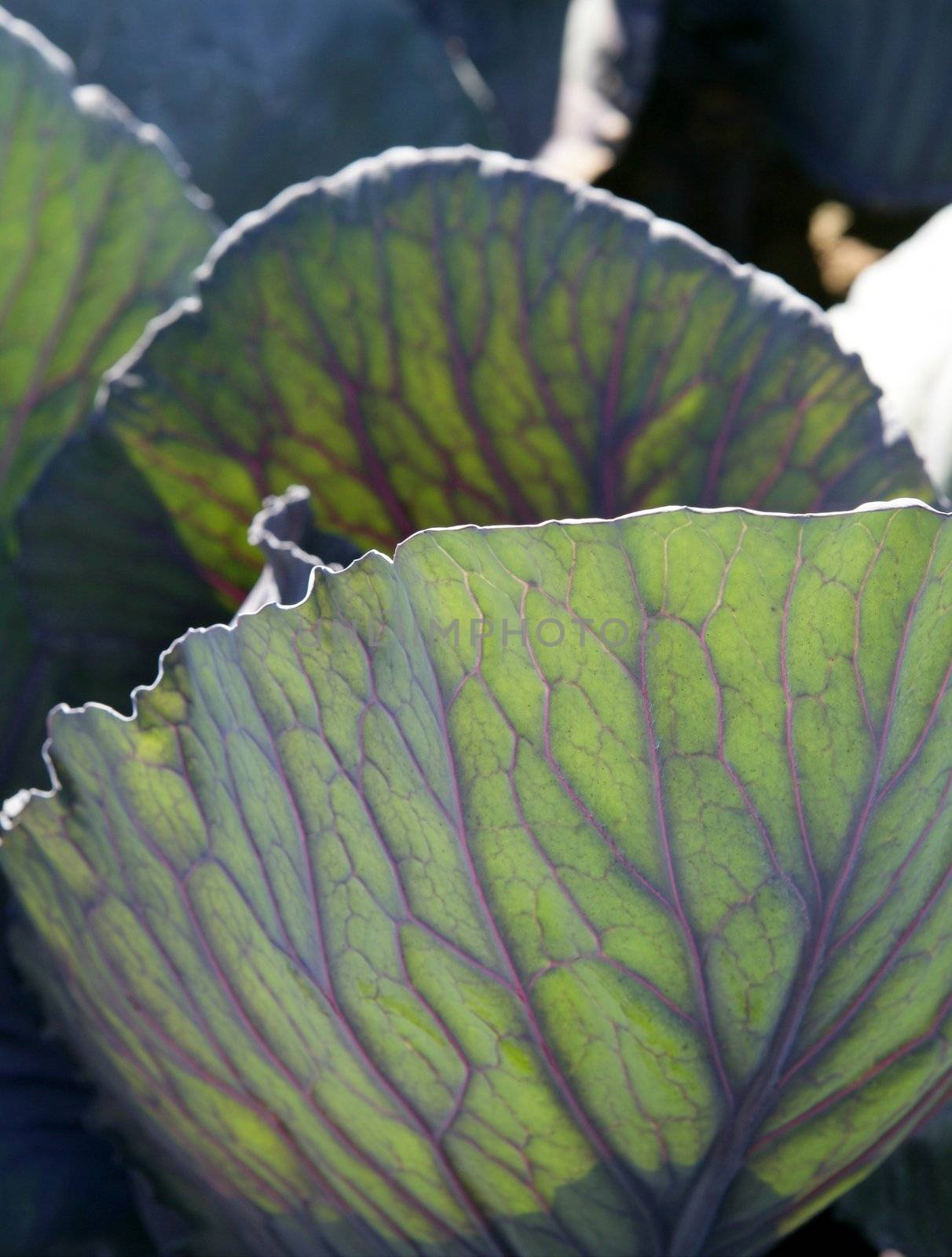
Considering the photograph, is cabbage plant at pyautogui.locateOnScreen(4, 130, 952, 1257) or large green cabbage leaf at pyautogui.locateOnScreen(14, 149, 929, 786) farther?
large green cabbage leaf at pyautogui.locateOnScreen(14, 149, 929, 786)

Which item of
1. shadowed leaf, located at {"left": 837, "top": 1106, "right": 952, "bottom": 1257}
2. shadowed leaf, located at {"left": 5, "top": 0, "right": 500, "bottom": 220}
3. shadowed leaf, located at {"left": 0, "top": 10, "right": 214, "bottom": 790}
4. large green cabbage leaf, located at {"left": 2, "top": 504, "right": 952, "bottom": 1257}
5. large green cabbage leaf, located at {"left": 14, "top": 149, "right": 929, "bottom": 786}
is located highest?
shadowed leaf, located at {"left": 5, "top": 0, "right": 500, "bottom": 220}

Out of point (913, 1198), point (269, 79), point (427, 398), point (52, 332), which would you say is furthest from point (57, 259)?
point (913, 1198)

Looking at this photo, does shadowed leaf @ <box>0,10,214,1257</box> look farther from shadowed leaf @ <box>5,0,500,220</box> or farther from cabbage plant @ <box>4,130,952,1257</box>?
shadowed leaf @ <box>5,0,500,220</box>

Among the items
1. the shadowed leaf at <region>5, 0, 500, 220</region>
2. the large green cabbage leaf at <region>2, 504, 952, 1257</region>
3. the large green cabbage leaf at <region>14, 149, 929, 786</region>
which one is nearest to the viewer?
the large green cabbage leaf at <region>2, 504, 952, 1257</region>

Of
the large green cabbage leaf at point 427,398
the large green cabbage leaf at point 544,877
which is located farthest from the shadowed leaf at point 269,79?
the large green cabbage leaf at point 544,877

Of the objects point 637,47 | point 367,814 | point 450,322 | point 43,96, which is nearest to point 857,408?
point 450,322

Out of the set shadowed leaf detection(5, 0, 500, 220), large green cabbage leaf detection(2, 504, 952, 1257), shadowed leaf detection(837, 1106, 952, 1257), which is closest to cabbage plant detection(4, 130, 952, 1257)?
large green cabbage leaf detection(2, 504, 952, 1257)

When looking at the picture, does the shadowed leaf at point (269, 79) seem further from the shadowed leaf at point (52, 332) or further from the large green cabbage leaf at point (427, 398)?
the large green cabbage leaf at point (427, 398)

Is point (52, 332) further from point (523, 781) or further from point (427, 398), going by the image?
point (523, 781)
